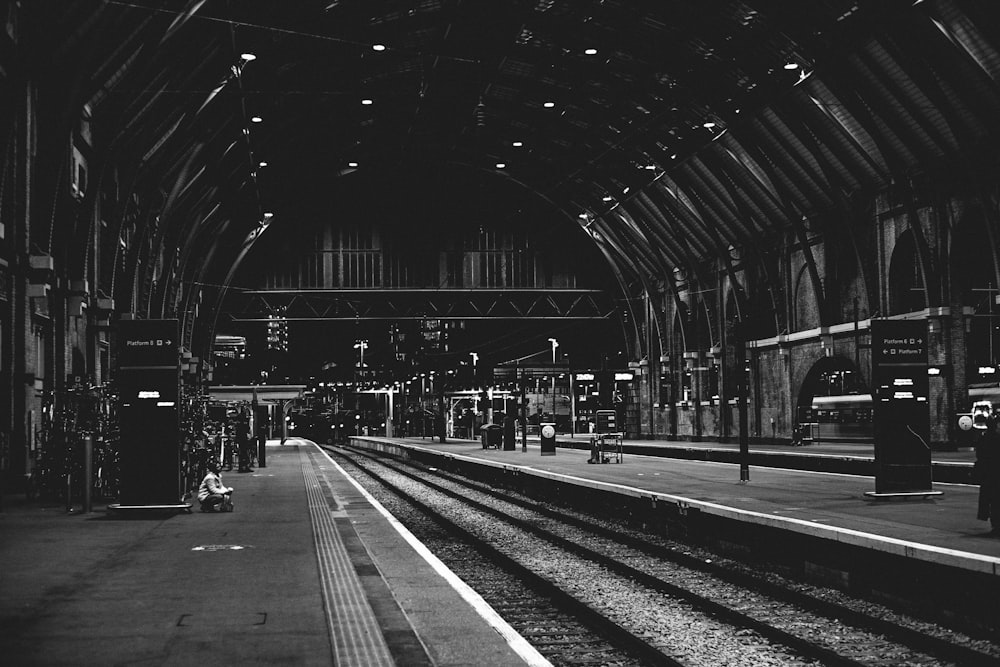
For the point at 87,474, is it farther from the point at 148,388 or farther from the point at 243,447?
the point at 243,447

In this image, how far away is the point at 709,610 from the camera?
12.5 metres

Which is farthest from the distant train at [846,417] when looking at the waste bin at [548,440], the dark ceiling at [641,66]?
the waste bin at [548,440]

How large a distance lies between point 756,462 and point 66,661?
32.9 metres

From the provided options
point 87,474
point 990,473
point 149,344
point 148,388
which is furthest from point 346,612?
point 87,474

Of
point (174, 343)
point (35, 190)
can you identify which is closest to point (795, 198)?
point (35, 190)

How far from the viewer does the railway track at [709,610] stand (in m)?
10.1

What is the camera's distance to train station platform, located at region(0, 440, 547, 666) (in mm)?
8344

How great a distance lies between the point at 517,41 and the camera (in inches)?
1861

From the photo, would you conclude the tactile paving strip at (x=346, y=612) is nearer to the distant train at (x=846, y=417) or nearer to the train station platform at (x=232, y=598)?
the train station platform at (x=232, y=598)

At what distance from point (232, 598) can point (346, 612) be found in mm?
1311

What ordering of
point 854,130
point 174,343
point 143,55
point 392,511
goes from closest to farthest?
point 174,343 < point 392,511 < point 143,55 < point 854,130

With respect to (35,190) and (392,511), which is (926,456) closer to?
(392,511)

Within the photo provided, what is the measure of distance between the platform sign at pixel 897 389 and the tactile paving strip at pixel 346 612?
31.3ft

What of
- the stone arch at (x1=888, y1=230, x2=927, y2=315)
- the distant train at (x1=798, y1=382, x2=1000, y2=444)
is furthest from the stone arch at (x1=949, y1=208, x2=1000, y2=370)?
the distant train at (x1=798, y1=382, x2=1000, y2=444)
